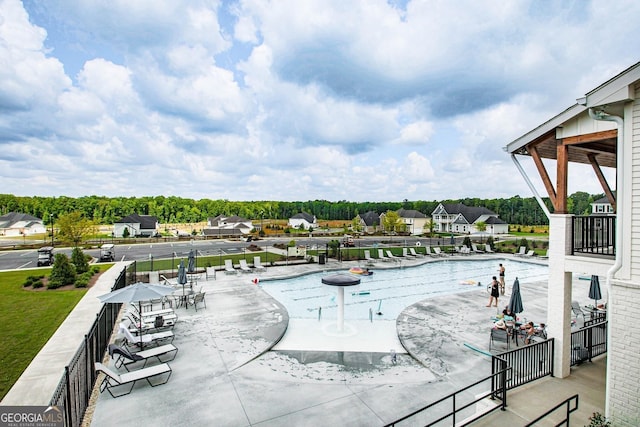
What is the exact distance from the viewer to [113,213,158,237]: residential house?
65.9 m

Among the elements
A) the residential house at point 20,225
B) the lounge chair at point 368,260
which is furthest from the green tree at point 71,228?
the residential house at point 20,225

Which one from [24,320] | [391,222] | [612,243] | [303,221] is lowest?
[24,320]

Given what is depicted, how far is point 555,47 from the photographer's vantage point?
1413 centimetres

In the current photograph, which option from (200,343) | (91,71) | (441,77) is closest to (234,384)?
(200,343)

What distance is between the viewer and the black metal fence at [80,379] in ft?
15.9

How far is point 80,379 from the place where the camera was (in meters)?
6.00

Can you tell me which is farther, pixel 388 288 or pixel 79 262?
pixel 79 262

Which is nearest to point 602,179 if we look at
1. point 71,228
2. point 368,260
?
point 368,260

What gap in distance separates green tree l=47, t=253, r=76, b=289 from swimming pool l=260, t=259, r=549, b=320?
10484 millimetres

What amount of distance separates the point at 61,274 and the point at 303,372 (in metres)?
16.7

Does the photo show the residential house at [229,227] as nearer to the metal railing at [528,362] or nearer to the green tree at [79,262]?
the green tree at [79,262]

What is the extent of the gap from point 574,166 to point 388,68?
10855 mm

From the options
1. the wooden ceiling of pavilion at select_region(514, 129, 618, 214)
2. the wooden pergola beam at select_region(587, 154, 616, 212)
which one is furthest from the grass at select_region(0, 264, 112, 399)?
the wooden pergola beam at select_region(587, 154, 616, 212)

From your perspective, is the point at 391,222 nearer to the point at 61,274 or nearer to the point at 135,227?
the point at 135,227
